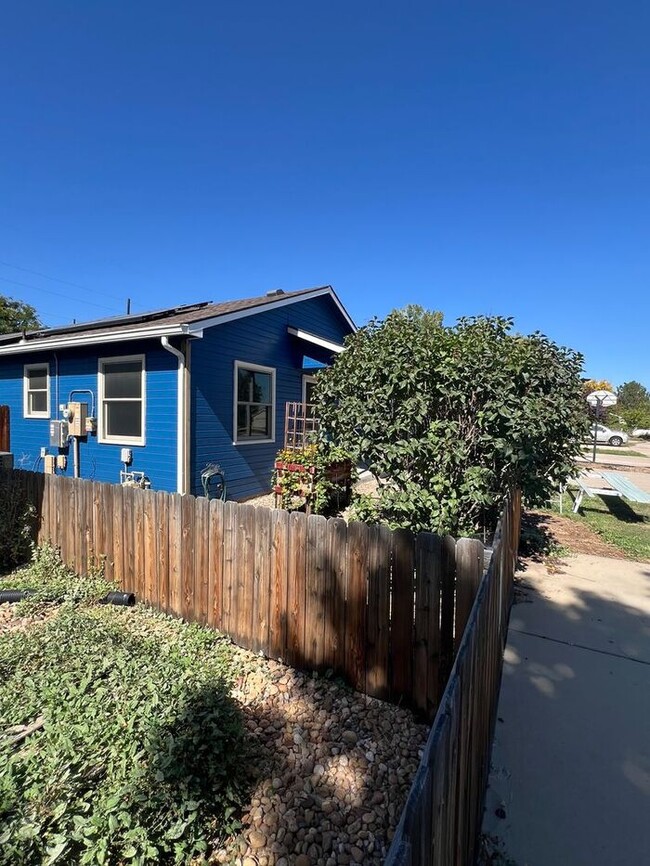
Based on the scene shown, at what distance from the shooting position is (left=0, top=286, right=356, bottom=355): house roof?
23.2ft

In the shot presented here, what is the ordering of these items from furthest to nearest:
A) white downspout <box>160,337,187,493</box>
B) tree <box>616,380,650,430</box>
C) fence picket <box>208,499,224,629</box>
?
1. tree <box>616,380,650,430</box>
2. white downspout <box>160,337,187,493</box>
3. fence picket <box>208,499,224,629</box>

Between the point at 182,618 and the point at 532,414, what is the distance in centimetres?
370

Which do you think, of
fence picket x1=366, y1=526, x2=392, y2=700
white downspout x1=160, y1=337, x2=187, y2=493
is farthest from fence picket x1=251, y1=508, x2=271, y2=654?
white downspout x1=160, y1=337, x2=187, y2=493

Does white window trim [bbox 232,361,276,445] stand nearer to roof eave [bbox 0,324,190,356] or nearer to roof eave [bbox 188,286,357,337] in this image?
roof eave [bbox 188,286,357,337]

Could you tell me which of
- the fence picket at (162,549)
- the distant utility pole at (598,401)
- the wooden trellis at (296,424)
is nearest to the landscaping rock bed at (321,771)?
the fence picket at (162,549)

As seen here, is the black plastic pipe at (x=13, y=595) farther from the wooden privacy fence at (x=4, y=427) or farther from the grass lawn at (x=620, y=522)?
the wooden privacy fence at (x=4, y=427)

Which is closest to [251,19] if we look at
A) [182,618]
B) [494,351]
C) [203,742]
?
[494,351]

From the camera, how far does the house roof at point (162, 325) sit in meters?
7.07

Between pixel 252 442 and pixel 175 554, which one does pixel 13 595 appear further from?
pixel 252 442

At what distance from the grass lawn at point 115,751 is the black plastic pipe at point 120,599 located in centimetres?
74

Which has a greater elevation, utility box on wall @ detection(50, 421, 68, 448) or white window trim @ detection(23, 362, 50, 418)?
white window trim @ detection(23, 362, 50, 418)

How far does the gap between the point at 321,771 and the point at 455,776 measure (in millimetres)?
1313

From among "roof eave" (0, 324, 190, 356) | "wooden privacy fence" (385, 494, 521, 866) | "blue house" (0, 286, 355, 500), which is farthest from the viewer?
"blue house" (0, 286, 355, 500)

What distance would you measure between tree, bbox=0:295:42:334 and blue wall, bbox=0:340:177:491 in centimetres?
2344
